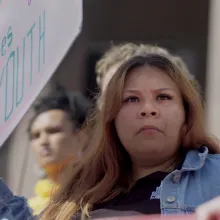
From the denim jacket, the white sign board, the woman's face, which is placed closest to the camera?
the denim jacket

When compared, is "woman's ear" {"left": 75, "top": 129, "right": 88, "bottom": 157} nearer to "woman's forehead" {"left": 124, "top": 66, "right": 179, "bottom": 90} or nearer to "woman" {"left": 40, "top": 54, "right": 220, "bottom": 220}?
"woman" {"left": 40, "top": 54, "right": 220, "bottom": 220}

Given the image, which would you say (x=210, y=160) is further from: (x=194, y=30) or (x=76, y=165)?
(x=194, y=30)

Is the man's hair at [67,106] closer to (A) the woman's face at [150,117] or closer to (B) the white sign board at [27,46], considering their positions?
(B) the white sign board at [27,46]

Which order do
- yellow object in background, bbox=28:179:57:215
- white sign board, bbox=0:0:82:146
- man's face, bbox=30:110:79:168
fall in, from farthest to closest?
man's face, bbox=30:110:79:168 → yellow object in background, bbox=28:179:57:215 → white sign board, bbox=0:0:82:146

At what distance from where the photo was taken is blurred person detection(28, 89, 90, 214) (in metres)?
2.84

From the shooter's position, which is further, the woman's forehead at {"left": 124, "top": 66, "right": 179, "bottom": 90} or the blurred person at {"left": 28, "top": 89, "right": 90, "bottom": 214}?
the blurred person at {"left": 28, "top": 89, "right": 90, "bottom": 214}

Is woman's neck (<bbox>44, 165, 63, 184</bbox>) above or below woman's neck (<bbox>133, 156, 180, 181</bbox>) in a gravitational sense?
above

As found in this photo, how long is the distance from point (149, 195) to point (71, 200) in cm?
23

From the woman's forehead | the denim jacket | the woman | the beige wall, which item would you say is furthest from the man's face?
the beige wall

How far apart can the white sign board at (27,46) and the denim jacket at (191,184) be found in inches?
18.4

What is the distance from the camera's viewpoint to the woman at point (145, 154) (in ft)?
6.64

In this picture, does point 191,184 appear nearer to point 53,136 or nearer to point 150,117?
point 150,117

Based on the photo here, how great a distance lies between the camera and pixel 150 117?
208 centimetres

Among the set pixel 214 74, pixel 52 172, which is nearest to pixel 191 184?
pixel 52 172
